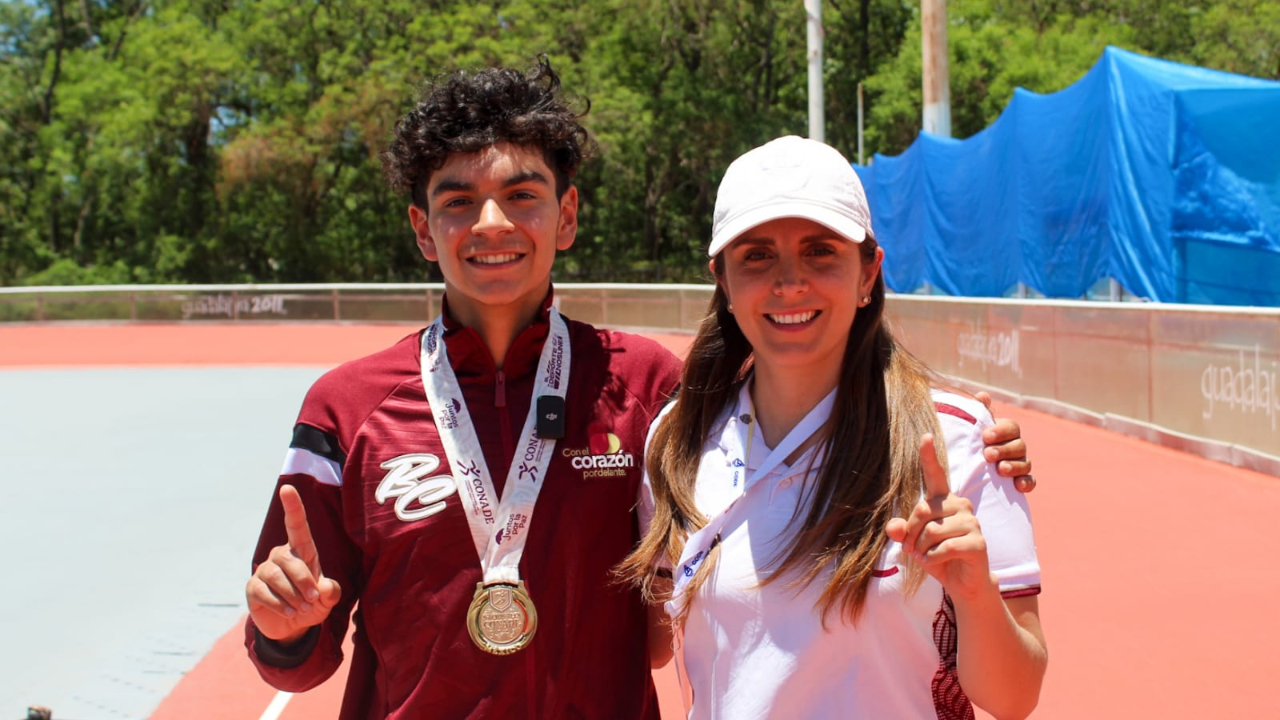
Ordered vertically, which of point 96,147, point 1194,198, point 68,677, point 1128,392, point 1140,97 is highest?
point 96,147

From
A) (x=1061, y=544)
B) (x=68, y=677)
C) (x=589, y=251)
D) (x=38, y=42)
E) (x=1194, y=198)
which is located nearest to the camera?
(x=68, y=677)

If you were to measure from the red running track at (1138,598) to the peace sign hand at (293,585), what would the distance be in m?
3.15

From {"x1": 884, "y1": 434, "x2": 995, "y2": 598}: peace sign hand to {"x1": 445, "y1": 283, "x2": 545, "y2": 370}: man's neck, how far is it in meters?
1.05

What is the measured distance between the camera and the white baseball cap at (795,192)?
2.27 m

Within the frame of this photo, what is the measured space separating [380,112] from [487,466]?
4002 cm

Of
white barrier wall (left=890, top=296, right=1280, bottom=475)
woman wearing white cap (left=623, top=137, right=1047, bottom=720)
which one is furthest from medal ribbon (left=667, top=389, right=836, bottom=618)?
white barrier wall (left=890, top=296, right=1280, bottom=475)

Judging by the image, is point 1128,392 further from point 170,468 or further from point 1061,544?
point 170,468

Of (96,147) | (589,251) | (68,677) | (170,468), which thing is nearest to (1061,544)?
(68,677)

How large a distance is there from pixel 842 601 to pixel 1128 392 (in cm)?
1105

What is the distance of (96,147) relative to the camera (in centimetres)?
4556

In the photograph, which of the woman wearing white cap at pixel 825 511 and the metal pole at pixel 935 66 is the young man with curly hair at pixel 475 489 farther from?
the metal pole at pixel 935 66

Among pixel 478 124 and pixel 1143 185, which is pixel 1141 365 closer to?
pixel 1143 185

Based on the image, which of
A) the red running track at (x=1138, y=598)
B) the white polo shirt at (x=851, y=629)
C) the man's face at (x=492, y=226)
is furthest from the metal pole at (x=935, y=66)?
the white polo shirt at (x=851, y=629)

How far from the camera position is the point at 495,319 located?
2.73 meters
